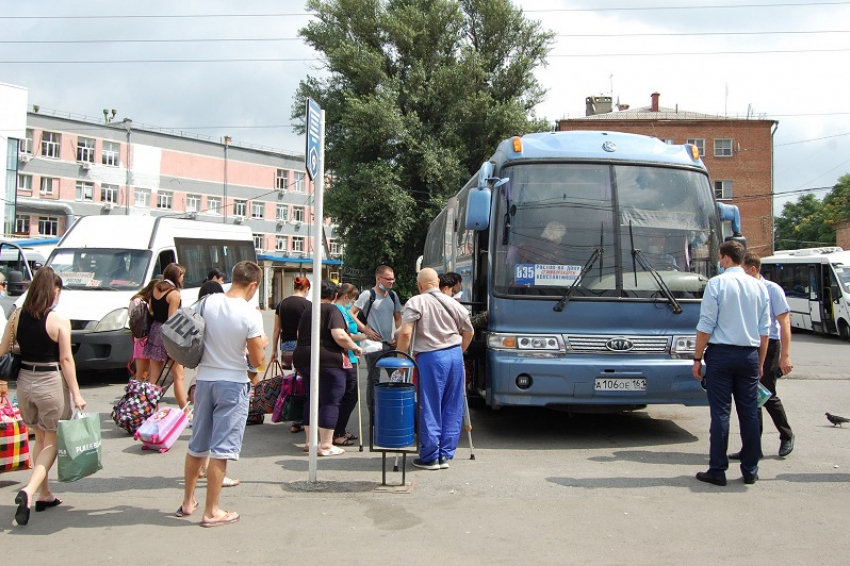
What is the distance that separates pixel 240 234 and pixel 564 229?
11.9 m

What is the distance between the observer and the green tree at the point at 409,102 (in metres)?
29.8

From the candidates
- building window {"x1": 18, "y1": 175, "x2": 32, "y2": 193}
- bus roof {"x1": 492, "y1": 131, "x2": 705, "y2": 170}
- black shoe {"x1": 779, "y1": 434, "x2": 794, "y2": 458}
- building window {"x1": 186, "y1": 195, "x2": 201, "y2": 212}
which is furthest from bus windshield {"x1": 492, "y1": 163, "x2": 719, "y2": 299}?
building window {"x1": 186, "y1": 195, "x2": 201, "y2": 212}

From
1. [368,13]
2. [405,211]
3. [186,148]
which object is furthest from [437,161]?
[186,148]

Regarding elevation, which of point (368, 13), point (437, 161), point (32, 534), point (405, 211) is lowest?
point (32, 534)

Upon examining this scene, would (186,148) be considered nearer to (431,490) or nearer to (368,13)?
(368,13)

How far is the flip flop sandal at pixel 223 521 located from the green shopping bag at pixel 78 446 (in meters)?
1.03

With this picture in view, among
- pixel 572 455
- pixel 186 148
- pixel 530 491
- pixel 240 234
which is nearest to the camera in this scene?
pixel 530 491

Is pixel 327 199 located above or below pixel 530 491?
above

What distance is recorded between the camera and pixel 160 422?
7352mm

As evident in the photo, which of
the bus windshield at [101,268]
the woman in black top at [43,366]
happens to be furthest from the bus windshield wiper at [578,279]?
the bus windshield at [101,268]

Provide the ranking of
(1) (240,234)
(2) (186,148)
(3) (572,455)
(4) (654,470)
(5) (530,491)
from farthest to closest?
(2) (186,148)
(1) (240,234)
(3) (572,455)
(4) (654,470)
(5) (530,491)

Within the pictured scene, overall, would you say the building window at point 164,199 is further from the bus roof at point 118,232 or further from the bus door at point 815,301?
the bus door at point 815,301

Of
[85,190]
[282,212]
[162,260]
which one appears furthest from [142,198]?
[162,260]

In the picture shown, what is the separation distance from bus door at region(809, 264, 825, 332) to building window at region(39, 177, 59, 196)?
47732 millimetres
